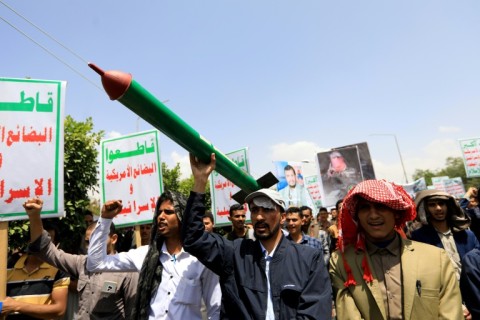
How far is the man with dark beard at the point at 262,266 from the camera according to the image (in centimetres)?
204

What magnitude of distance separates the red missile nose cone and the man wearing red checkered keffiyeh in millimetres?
1527

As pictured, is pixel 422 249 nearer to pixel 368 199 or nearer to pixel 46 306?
pixel 368 199

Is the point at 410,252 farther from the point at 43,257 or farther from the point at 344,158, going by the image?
the point at 344,158

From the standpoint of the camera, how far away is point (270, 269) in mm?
2168

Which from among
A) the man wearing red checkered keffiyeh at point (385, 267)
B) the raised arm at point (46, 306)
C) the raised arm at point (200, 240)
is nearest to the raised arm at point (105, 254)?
the raised arm at point (46, 306)

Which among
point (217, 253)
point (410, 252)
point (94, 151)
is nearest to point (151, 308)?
point (217, 253)

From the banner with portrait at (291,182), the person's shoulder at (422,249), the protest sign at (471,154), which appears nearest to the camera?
the person's shoulder at (422,249)

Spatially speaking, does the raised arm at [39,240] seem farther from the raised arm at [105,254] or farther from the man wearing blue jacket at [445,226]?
the man wearing blue jacket at [445,226]

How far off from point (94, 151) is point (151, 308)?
734 cm

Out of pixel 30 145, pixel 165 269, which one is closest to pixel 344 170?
pixel 165 269

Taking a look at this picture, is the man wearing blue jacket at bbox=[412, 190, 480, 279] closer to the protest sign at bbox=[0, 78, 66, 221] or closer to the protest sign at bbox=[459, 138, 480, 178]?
the protest sign at bbox=[0, 78, 66, 221]

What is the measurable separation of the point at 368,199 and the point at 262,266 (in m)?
0.76

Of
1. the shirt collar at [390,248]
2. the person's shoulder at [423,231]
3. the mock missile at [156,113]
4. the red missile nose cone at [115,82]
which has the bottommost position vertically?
the person's shoulder at [423,231]

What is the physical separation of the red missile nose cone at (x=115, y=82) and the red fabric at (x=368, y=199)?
1525 millimetres
